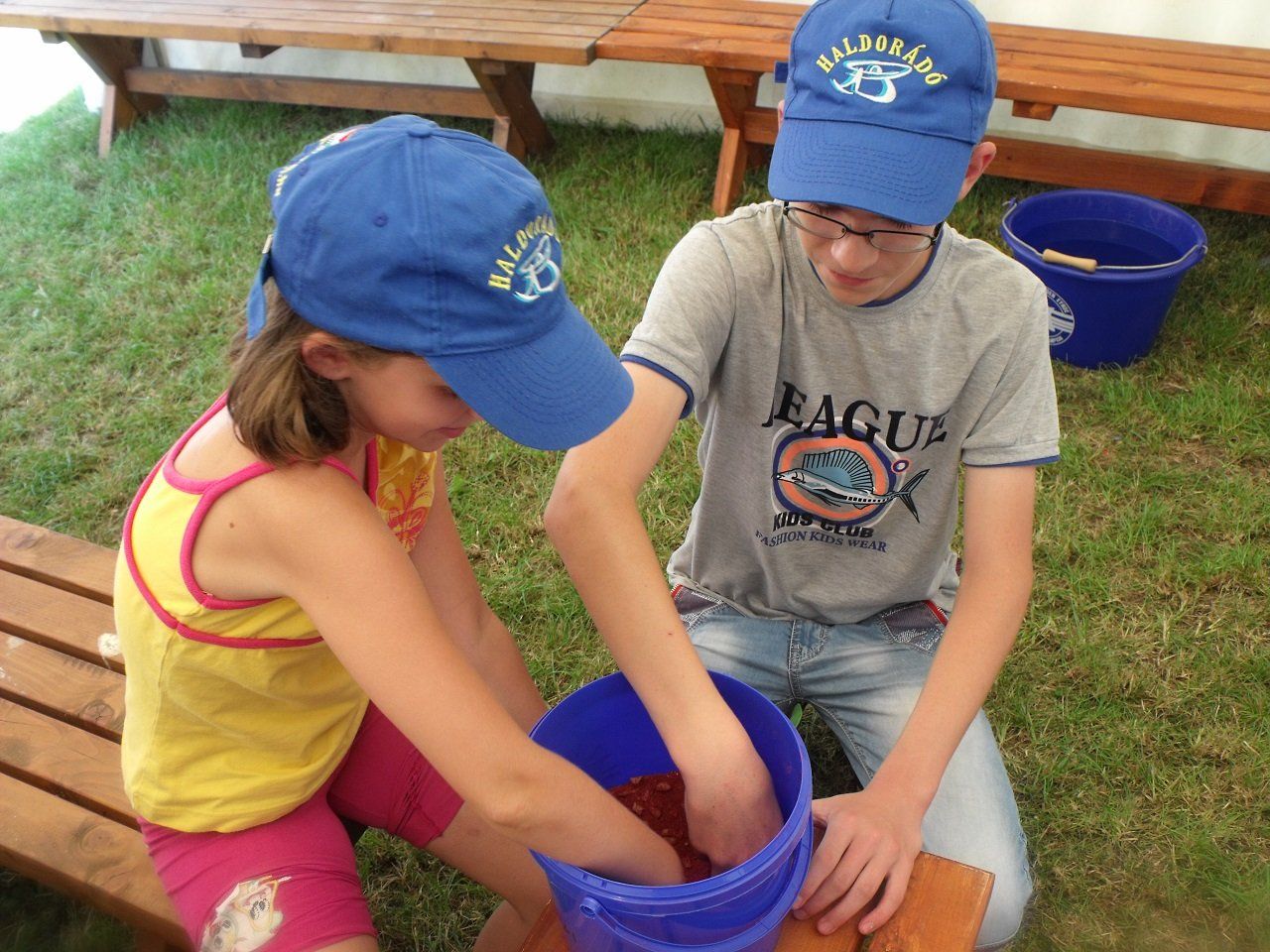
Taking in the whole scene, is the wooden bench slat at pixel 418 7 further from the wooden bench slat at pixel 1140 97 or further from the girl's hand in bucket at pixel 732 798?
the girl's hand in bucket at pixel 732 798

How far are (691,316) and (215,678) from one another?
789 mm

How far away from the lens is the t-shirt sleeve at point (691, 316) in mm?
1508

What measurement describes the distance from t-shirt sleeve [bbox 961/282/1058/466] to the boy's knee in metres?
0.62

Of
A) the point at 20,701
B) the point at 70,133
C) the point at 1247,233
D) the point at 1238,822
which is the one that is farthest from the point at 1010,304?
the point at 70,133

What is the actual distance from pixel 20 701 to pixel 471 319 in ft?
4.26

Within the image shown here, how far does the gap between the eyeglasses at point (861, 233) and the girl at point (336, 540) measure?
422 mm

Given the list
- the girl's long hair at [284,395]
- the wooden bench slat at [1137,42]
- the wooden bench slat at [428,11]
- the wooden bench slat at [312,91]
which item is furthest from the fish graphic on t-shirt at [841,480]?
the wooden bench slat at [312,91]

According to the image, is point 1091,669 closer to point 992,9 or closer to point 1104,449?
point 1104,449

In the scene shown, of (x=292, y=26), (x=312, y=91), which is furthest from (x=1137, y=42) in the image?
(x=312, y=91)

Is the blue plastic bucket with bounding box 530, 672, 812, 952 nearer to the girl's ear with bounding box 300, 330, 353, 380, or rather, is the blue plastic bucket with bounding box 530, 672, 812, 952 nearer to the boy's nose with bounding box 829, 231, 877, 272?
the girl's ear with bounding box 300, 330, 353, 380

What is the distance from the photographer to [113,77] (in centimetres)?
480

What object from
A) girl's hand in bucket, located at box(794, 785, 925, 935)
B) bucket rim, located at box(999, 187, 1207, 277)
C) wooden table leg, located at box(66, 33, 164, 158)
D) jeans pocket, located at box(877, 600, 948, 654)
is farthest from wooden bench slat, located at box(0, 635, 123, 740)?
wooden table leg, located at box(66, 33, 164, 158)

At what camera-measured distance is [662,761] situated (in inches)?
58.0

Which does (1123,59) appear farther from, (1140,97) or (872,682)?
(872,682)
